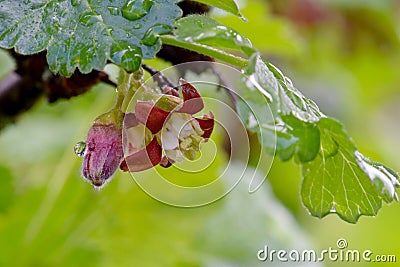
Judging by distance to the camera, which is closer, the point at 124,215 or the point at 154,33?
the point at 154,33

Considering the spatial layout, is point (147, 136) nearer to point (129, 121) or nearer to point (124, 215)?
point (129, 121)

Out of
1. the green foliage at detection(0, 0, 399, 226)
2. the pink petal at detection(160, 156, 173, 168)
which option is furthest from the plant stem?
the pink petal at detection(160, 156, 173, 168)

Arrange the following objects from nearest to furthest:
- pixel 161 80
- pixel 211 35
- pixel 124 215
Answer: pixel 211 35
pixel 161 80
pixel 124 215

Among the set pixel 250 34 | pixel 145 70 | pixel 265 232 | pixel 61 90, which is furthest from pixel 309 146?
pixel 265 232

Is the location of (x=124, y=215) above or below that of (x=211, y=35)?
below

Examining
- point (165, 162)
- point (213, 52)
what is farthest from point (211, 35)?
point (165, 162)

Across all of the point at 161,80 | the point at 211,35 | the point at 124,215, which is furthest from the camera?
the point at 124,215

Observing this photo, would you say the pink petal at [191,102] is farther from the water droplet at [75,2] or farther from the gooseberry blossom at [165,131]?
the water droplet at [75,2]

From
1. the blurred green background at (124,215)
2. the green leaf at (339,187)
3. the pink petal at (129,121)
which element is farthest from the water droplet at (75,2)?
the blurred green background at (124,215)
